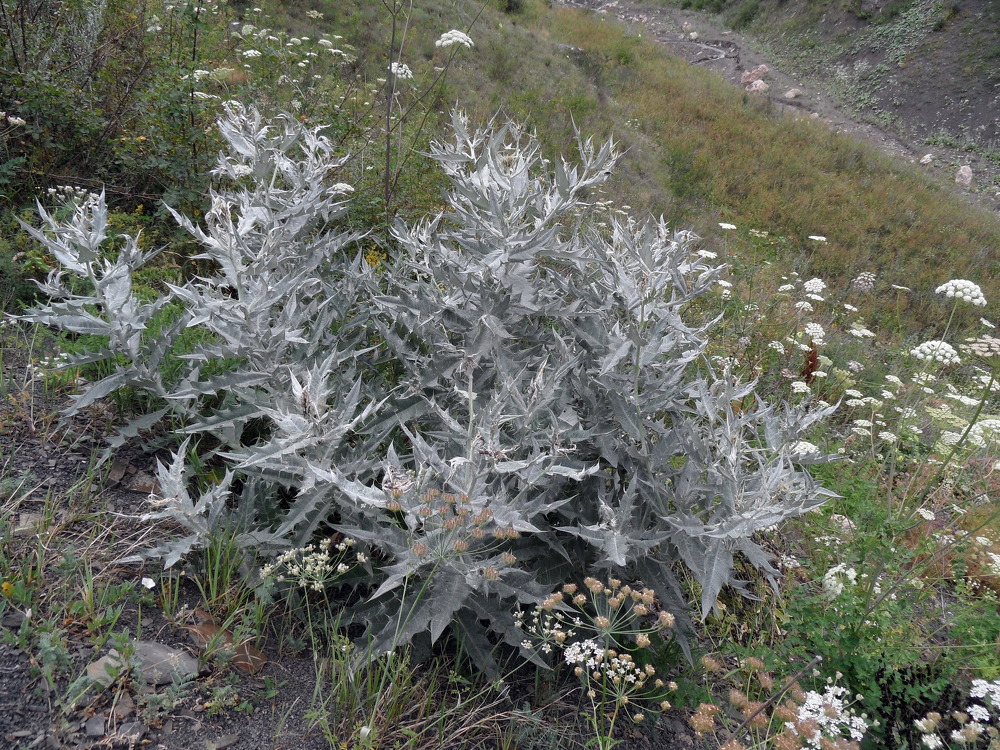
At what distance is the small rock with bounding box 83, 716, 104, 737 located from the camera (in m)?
1.56

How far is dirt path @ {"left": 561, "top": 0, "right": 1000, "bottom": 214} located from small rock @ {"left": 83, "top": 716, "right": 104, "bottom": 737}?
80.2 feet

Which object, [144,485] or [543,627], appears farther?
[144,485]

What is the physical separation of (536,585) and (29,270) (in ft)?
10.1

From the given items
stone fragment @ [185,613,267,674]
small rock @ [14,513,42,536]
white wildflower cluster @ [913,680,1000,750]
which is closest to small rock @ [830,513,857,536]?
white wildflower cluster @ [913,680,1000,750]

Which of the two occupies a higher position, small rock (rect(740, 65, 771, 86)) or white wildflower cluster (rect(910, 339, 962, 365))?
white wildflower cluster (rect(910, 339, 962, 365))

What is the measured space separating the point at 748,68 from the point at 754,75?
8.29 ft

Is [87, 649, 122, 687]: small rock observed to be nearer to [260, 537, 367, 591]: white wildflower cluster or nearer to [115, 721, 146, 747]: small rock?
[115, 721, 146, 747]: small rock

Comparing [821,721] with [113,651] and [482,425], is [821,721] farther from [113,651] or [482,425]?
[113,651]

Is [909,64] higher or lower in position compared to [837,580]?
higher

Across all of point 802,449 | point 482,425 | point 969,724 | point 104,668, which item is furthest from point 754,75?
point 104,668

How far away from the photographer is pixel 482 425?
1.89 m

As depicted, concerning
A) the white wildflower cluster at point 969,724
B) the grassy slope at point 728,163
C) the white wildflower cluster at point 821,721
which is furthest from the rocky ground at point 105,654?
the grassy slope at point 728,163

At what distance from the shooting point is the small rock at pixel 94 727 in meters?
1.56

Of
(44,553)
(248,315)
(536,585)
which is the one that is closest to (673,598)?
(536,585)
